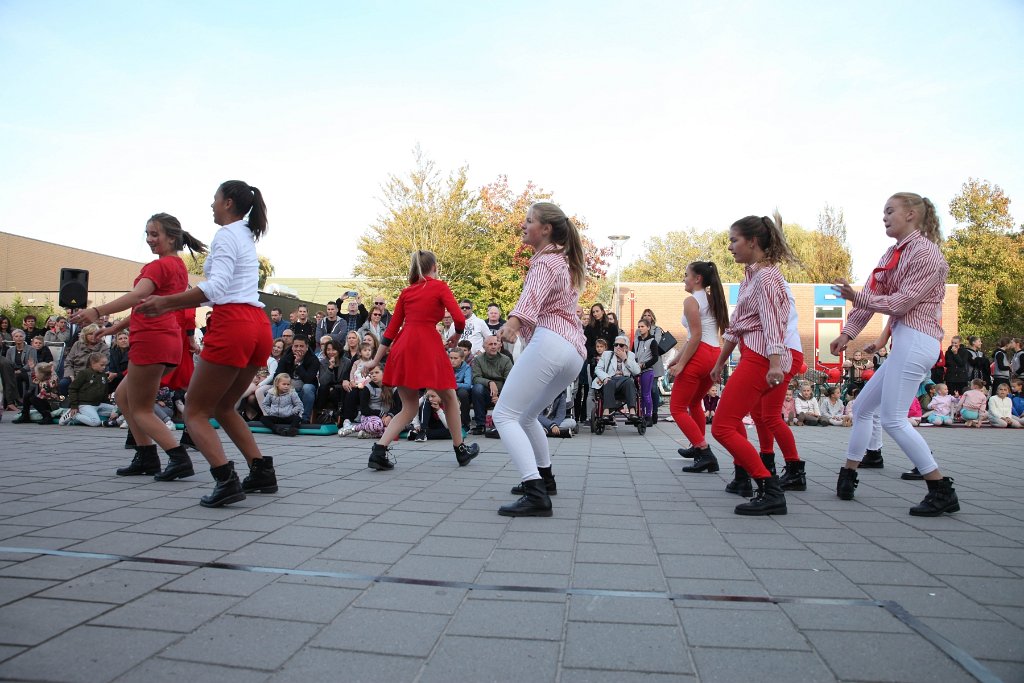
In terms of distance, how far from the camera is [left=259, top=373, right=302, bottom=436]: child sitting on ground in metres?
9.69

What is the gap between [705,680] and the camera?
7.01ft

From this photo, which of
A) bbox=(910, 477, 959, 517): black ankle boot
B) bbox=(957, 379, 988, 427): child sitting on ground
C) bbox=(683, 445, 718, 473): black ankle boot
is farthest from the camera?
bbox=(957, 379, 988, 427): child sitting on ground

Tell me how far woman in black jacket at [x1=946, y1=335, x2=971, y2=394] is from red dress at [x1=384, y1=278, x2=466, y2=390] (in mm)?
12620

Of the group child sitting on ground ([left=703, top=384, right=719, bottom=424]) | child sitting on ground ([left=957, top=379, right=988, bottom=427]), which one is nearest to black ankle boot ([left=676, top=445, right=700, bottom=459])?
child sitting on ground ([left=703, top=384, right=719, bottom=424])

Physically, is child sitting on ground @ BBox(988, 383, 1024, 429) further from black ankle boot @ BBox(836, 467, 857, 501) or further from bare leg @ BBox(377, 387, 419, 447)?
bare leg @ BBox(377, 387, 419, 447)

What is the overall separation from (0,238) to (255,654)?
4137 cm

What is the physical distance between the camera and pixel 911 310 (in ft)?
15.5

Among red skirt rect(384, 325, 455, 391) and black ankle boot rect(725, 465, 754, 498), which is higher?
red skirt rect(384, 325, 455, 391)

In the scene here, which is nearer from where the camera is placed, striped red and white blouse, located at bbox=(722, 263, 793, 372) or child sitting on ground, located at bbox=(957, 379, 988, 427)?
striped red and white blouse, located at bbox=(722, 263, 793, 372)

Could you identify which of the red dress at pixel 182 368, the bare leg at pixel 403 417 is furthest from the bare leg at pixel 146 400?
the bare leg at pixel 403 417

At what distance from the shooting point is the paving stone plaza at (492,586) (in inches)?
88.4

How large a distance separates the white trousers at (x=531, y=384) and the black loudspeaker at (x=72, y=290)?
7.70 meters

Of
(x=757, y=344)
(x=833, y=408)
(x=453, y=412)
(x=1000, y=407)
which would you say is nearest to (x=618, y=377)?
(x=453, y=412)

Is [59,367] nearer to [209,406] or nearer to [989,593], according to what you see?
[209,406]
